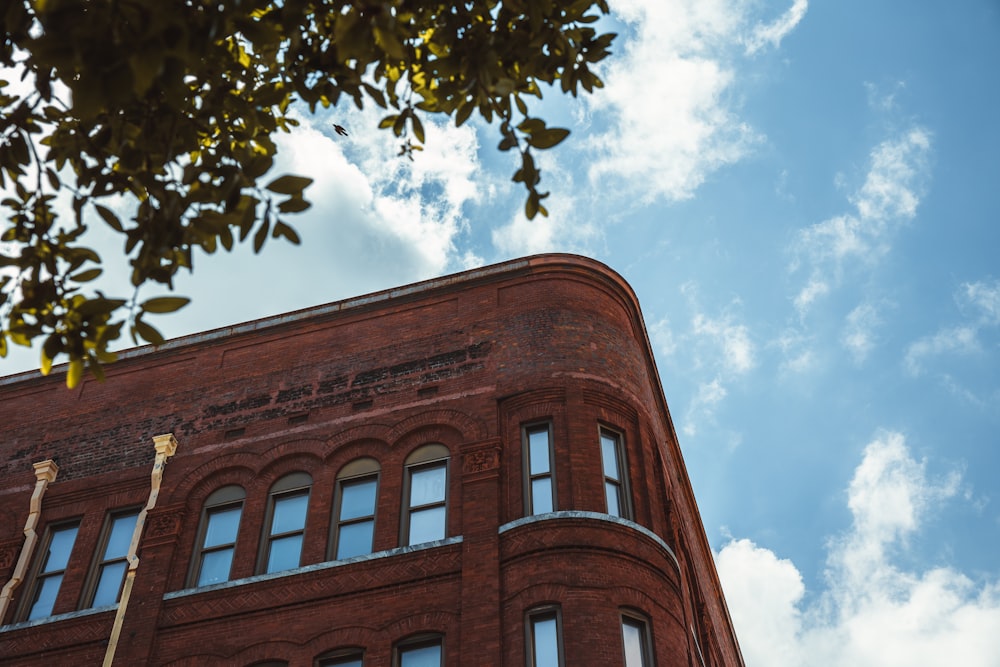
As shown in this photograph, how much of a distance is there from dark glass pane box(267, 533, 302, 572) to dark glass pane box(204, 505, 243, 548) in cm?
93

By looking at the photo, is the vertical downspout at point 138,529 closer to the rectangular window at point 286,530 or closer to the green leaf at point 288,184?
the rectangular window at point 286,530

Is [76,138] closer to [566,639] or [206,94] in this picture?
[206,94]

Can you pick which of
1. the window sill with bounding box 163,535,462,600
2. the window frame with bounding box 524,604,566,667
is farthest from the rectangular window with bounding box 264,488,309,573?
the window frame with bounding box 524,604,566,667

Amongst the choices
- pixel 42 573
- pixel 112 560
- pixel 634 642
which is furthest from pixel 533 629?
pixel 42 573

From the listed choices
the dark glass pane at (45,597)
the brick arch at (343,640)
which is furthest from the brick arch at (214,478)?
the brick arch at (343,640)

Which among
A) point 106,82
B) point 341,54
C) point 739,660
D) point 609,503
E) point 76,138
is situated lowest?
point 106,82

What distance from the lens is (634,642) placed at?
14.8 meters

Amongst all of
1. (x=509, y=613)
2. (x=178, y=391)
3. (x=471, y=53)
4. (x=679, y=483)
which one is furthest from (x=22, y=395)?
(x=471, y=53)

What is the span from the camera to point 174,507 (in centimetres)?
1830

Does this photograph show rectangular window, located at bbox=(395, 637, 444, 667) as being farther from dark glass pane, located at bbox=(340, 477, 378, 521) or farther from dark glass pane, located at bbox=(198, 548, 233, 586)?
dark glass pane, located at bbox=(198, 548, 233, 586)

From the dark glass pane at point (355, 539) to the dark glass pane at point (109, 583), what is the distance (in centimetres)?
417

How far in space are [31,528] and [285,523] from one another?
5145 mm

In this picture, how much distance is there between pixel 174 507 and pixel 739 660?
18563mm

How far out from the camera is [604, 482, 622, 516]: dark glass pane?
1672 cm
